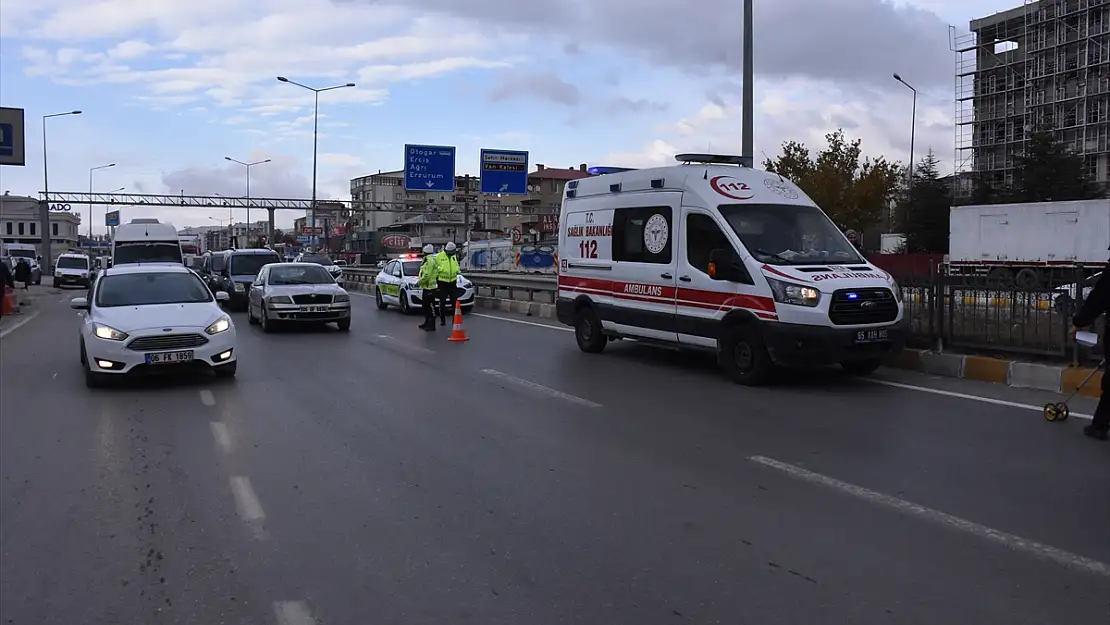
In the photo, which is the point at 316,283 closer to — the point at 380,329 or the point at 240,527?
the point at 380,329

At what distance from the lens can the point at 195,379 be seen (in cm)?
1235

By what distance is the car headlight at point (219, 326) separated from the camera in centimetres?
1187

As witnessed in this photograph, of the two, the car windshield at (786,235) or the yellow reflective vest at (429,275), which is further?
the yellow reflective vest at (429,275)

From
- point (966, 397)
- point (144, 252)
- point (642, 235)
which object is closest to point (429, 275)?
point (642, 235)

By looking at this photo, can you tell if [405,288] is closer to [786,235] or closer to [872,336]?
[786,235]

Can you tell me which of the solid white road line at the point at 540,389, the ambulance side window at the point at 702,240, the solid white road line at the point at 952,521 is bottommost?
the solid white road line at the point at 952,521

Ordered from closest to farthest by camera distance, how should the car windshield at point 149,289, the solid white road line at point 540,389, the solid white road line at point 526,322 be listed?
the solid white road line at point 540,389 < the car windshield at point 149,289 < the solid white road line at point 526,322

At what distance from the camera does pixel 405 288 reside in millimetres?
25000

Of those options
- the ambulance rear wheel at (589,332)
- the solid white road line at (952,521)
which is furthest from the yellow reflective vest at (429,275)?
the solid white road line at (952,521)

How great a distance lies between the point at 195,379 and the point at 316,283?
7.84 m

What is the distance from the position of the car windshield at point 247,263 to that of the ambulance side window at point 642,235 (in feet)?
50.2

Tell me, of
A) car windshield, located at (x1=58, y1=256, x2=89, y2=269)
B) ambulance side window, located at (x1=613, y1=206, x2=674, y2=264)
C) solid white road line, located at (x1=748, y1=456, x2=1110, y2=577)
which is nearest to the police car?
ambulance side window, located at (x1=613, y1=206, x2=674, y2=264)

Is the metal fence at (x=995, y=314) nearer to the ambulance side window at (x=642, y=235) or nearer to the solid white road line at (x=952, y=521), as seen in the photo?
the ambulance side window at (x=642, y=235)

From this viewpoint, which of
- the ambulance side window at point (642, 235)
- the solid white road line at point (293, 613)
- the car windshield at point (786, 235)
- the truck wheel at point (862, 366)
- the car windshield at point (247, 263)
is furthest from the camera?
the car windshield at point (247, 263)
